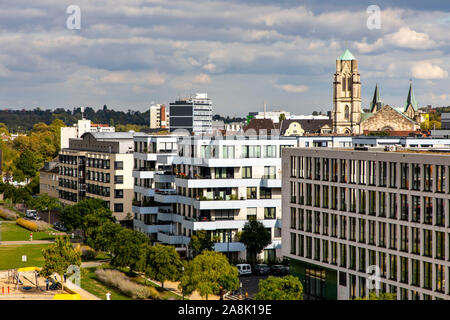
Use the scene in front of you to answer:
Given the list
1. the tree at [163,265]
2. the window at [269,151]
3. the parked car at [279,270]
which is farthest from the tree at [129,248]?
the window at [269,151]

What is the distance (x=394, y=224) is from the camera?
2264 inches

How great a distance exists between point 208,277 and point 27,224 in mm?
67773

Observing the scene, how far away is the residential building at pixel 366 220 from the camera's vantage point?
175 feet

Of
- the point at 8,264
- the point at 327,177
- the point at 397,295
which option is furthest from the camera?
the point at 8,264

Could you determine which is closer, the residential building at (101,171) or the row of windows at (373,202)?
the row of windows at (373,202)

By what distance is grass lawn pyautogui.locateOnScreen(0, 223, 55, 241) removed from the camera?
110m

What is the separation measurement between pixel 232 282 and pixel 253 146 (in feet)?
91.6

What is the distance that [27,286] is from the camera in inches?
2815

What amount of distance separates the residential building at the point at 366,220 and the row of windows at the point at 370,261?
71mm

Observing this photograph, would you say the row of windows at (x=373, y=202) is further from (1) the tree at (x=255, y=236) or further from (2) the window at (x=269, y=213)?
(2) the window at (x=269, y=213)

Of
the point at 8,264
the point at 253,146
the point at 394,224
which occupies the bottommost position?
the point at 8,264

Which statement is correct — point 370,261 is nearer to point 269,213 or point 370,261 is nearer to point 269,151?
point 269,213

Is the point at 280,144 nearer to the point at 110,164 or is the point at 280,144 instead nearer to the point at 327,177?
the point at 327,177
